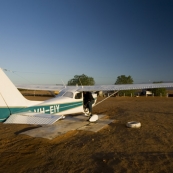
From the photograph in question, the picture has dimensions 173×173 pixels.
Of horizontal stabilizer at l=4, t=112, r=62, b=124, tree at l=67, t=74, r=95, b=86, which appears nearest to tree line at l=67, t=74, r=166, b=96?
tree at l=67, t=74, r=95, b=86

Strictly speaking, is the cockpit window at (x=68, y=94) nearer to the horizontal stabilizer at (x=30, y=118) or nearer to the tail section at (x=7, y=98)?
the horizontal stabilizer at (x=30, y=118)

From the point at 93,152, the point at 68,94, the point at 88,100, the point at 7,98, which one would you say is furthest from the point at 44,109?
the point at 93,152

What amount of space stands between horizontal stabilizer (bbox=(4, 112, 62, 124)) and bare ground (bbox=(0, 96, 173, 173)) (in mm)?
1074

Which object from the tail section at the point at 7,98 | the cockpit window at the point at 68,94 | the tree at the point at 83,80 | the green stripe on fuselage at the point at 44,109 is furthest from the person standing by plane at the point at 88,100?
the tree at the point at 83,80

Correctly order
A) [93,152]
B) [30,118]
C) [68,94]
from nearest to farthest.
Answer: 1. [93,152]
2. [30,118]
3. [68,94]

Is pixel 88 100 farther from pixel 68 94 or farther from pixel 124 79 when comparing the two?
pixel 124 79

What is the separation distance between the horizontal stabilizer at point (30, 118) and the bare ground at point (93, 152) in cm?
107

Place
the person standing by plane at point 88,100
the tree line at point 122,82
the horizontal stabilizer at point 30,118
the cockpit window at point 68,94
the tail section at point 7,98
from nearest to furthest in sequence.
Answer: the horizontal stabilizer at point 30,118, the tail section at point 7,98, the cockpit window at point 68,94, the person standing by plane at point 88,100, the tree line at point 122,82

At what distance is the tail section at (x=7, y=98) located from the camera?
689cm

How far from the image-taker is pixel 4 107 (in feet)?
23.3

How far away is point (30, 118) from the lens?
6898mm

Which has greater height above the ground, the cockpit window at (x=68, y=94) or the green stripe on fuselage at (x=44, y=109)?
the cockpit window at (x=68, y=94)

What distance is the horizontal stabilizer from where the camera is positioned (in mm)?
6255

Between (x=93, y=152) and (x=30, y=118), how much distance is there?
109 inches
